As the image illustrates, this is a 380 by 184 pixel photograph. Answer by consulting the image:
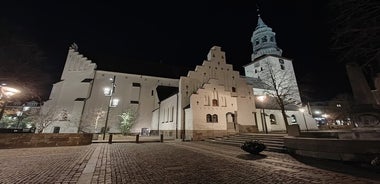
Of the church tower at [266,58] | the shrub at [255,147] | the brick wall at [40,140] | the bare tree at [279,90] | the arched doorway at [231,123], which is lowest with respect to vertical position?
the shrub at [255,147]

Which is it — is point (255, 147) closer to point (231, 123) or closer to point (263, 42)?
point (231, 123)

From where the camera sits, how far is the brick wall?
11.7 meters

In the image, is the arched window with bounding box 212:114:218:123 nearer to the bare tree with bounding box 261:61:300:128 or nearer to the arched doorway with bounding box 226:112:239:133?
the arched doorway with bounding box 226:112:239:133

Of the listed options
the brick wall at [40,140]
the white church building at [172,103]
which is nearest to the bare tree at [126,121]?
the white church building at [172,103]

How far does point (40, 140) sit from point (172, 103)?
16038 mm

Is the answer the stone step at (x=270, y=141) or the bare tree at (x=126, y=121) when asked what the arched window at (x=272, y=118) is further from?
the bare tree at (x=126, y=121)

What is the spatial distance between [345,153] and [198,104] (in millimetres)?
15558

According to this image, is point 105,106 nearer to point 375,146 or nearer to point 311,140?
point 311,140

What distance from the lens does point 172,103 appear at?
25609mm

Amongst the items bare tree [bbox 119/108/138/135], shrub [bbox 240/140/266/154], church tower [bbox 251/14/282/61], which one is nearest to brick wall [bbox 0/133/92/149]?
bare tree [bbox 119/108/138/135]

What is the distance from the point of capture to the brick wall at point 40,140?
460 inches

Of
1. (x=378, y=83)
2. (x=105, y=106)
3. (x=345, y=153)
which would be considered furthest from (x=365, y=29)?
(x=105, y=106)

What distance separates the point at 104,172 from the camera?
5562 millimetres

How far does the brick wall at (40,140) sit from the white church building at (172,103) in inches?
178
